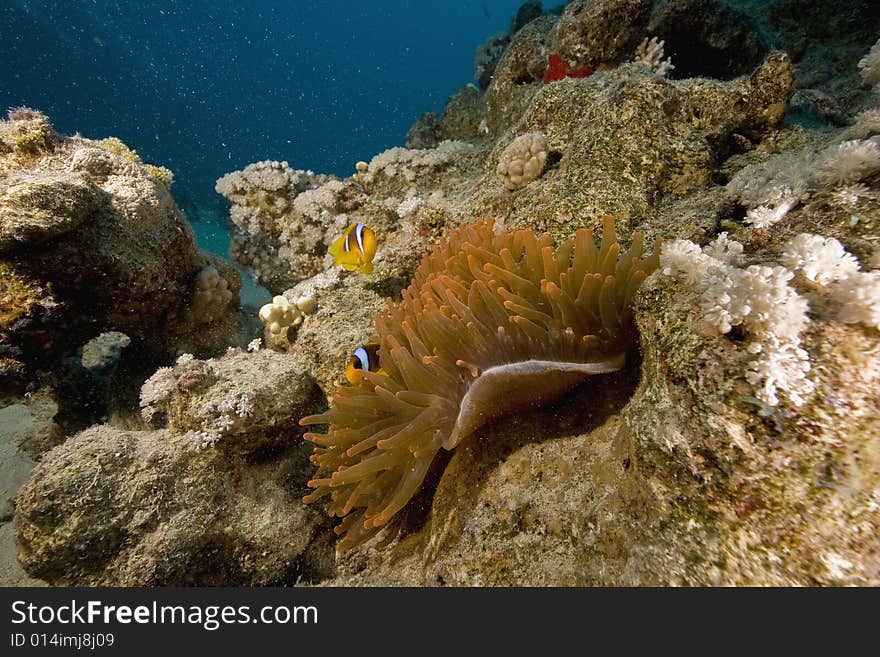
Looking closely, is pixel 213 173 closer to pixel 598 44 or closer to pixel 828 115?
pixel 598 44

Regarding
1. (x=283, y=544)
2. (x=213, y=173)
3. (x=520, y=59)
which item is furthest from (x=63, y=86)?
(x=283, y=544)

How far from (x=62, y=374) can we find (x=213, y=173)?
3479 cm

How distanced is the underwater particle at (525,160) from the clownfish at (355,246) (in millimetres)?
1325

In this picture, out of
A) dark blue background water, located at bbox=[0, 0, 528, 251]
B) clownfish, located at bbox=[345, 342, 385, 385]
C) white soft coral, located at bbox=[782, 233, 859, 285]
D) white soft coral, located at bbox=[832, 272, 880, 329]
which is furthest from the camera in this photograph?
dark blue background water, located at bbox=[0, 0, 528, 251]

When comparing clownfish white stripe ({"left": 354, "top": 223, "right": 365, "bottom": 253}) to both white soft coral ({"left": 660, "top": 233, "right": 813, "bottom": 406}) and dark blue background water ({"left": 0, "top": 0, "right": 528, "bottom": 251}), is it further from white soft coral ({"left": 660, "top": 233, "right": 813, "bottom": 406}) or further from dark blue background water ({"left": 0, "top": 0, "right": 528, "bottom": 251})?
dark blue background water ({"left": 0, "top": 0, "right": 528, "bottom": 251})

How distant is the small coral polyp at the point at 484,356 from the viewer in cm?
199

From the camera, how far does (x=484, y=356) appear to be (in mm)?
2068

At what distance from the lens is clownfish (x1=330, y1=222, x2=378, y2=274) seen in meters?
3.19

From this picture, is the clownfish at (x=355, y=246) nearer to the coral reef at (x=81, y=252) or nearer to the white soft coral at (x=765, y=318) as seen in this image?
the coral reef at (x=81, y=252)

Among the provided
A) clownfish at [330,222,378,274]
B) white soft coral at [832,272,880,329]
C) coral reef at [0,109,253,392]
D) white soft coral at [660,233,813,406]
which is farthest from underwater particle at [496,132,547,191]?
coral reef at [0,109,253,392]

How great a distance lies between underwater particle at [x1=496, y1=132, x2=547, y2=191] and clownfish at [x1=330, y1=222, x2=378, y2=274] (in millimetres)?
1325

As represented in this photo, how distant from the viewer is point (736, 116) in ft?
11.0

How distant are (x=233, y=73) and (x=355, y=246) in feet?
262

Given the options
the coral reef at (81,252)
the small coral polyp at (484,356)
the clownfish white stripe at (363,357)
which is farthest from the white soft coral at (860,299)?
the coral reef at (81,252)
